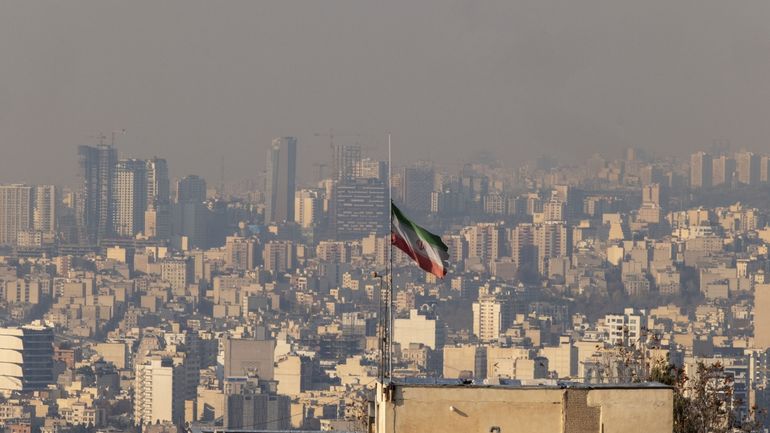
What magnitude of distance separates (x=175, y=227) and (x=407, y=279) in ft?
82.6

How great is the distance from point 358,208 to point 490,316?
3029 cm

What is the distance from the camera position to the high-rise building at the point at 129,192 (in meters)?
129

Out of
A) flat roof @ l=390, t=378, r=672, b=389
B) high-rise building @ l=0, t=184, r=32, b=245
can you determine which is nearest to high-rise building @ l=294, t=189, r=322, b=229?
high-rise building @ l=0, t=184, r=32, b=245

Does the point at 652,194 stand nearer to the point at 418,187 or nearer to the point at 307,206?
the point at 418,187

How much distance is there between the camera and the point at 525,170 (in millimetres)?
115312

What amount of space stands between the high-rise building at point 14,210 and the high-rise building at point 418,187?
20898 mm

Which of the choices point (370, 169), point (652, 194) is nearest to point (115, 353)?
point (652, 194)

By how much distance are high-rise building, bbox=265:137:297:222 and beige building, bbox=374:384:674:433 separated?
116m

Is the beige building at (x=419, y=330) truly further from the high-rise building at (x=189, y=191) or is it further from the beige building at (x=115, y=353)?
the high-rise building at (x=189, y=191)

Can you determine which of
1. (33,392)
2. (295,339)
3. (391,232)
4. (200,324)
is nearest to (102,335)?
(200,324)

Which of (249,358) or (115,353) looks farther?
(115,353)

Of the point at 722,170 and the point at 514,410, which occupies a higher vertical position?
the point at 722,170

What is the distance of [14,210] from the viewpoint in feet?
416

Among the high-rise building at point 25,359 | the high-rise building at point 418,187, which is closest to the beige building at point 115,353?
the high-rise building at point 25,359
